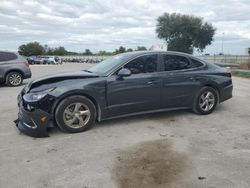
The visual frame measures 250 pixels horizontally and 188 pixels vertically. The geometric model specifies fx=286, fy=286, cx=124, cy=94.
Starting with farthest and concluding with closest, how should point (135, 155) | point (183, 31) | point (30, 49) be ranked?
point (30, 49) < point (183, 31) < point (135, 155)

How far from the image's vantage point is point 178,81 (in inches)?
246

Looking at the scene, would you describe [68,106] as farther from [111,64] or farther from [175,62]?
[175,62]

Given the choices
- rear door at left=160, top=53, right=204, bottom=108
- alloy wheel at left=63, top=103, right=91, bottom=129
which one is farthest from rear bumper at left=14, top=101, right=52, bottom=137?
rear door at left=160, top=53, right=204, bottom=108

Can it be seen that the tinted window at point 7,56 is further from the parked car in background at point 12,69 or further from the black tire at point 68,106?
the black tire at point 68,106

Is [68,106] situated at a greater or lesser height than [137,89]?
lesser

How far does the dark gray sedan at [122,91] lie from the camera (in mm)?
5117

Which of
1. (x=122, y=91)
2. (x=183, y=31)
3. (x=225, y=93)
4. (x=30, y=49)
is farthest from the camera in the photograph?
(x=30, y=49)

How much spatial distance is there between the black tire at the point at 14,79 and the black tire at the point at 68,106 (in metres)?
8.60

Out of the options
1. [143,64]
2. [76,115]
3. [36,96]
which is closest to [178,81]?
[143,64]

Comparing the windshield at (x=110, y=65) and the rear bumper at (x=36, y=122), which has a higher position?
the windshield at (x=110, y=65)

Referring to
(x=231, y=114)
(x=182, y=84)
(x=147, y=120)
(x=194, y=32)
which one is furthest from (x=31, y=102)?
(x=194, y=32)

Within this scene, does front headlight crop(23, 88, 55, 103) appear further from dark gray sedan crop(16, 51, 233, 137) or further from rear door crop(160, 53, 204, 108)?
rear door crop(160, 53, 204, 108)

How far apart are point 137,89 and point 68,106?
145cm

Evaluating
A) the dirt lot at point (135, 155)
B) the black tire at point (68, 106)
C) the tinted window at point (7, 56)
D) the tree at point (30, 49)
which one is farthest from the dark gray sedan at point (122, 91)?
the tree at point (30, 49)
